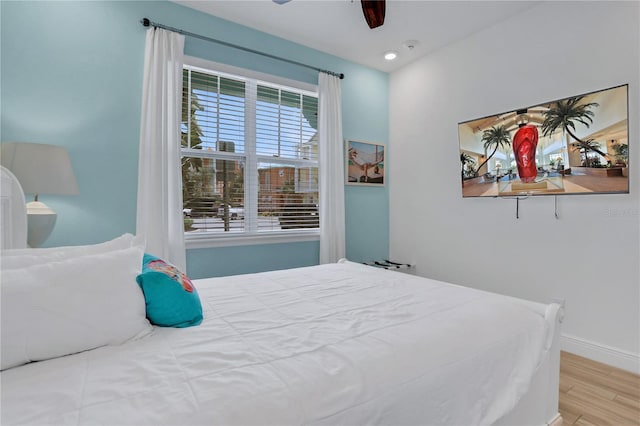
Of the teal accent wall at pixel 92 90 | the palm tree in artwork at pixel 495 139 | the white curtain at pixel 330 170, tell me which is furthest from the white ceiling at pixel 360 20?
the palm tree in artwork at pixel 495 139

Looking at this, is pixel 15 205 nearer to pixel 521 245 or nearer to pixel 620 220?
pixel 521 245

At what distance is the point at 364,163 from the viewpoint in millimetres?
3863

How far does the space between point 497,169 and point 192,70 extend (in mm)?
2844

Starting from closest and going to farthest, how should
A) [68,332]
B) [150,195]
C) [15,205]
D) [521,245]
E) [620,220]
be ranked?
[68,332]
[15,205]
[620,220]
[150,195]
[521,245]

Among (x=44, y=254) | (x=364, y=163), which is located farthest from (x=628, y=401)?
(x=44, y=254)

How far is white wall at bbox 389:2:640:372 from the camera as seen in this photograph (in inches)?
90.3

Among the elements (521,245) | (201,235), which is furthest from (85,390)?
(521,245)

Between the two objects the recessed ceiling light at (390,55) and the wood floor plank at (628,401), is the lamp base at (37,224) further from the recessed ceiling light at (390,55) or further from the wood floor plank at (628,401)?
the wood floor plank at (628,401)

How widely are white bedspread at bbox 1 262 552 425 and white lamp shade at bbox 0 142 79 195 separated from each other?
46.4 inches

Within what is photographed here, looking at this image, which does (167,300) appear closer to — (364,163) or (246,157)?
(246,157)

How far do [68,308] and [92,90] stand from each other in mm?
2096

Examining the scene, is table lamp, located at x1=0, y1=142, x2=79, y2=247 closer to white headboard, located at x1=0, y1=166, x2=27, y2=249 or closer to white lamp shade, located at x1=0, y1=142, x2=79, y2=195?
white lamp shade, located at x1=0, y1=142, x2=79, y2=195

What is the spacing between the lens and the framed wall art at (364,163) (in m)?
3.75

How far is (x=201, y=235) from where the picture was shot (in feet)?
9.52
